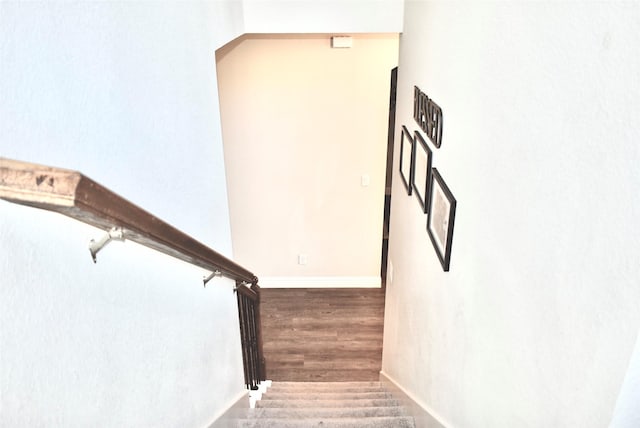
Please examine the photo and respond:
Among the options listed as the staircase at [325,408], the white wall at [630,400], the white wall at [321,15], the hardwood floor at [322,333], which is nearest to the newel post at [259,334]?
the staircase at [325,408]

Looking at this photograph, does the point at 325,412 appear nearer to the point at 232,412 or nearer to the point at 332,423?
the point at 332,423

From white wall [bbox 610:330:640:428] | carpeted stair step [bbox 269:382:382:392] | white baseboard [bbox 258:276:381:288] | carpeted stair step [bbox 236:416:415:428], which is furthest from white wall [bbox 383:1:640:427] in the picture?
white baseboard [bbox 258:276:381:288]

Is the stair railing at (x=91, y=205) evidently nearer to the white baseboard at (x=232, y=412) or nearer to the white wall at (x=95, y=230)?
the white wall at (x=95, y=230)

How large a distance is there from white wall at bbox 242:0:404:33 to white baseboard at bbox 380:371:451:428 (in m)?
2.26

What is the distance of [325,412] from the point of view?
10.3 ft

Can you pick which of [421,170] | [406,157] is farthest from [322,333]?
[421,170]

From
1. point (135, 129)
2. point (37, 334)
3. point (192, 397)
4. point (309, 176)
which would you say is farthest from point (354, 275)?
point (37, 334)

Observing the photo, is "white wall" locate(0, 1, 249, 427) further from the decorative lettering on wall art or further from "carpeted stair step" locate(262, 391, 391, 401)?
Result: "carpeted stair step" locate(262, 391, 391, 401)

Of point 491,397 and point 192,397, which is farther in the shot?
point 192,397

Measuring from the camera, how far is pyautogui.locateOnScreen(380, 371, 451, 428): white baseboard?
232cm

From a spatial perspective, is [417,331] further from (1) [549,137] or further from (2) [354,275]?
(2) [354,275]

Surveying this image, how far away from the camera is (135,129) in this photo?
4.64ft

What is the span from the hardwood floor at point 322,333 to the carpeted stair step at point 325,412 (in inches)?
61.3

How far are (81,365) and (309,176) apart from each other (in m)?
4.42
